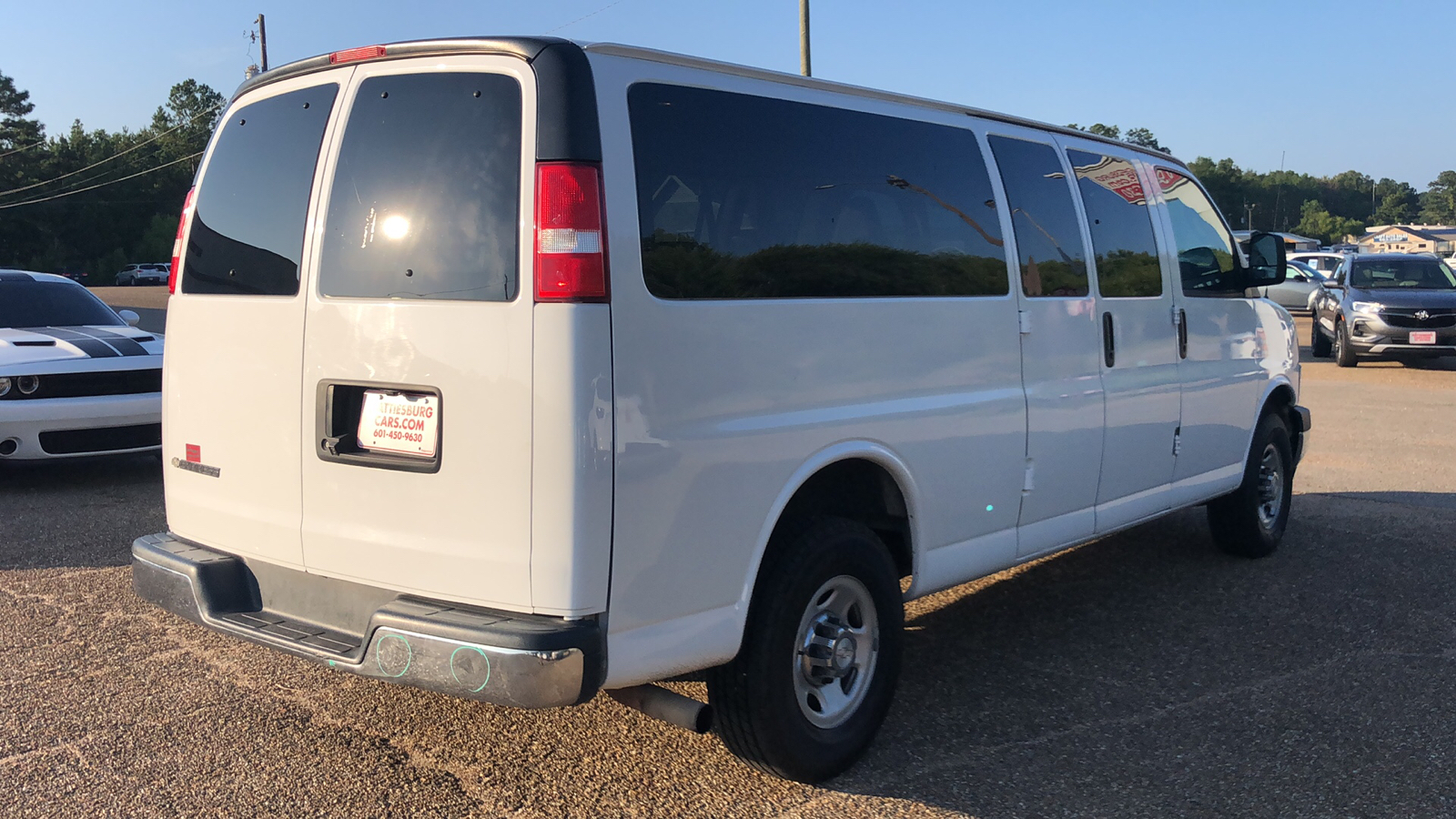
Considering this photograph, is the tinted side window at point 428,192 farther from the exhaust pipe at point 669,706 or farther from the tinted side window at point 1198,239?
the tinted side window at point 1198,239

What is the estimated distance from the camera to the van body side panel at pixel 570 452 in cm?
282

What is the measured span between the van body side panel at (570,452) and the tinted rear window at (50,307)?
7367mm

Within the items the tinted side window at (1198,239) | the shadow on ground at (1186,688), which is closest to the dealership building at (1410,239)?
the tinted side window at (1198,239)

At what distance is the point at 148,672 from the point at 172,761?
3.02ft

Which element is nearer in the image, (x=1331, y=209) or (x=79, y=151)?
(x=79, y=151)

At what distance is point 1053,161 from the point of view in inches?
189

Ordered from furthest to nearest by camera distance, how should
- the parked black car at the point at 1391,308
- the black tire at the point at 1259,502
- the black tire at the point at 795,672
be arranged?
the parked black car at the point at 1391,308
the black tire at the point at 1259,502
the black tire at the point at 795,672

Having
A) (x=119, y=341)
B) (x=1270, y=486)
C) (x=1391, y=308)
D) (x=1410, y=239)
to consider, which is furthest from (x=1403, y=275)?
(x=1410, y=239)

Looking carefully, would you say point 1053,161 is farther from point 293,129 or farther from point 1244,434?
point 293,129

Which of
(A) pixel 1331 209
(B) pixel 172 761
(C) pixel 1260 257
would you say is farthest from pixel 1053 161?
(A) pixel 1331 209

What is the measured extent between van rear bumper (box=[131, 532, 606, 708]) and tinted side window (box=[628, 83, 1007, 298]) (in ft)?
3.11

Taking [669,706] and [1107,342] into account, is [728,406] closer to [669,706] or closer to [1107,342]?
[669,706]

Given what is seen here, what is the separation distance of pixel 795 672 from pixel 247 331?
6.39 feet

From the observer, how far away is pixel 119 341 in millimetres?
8062
